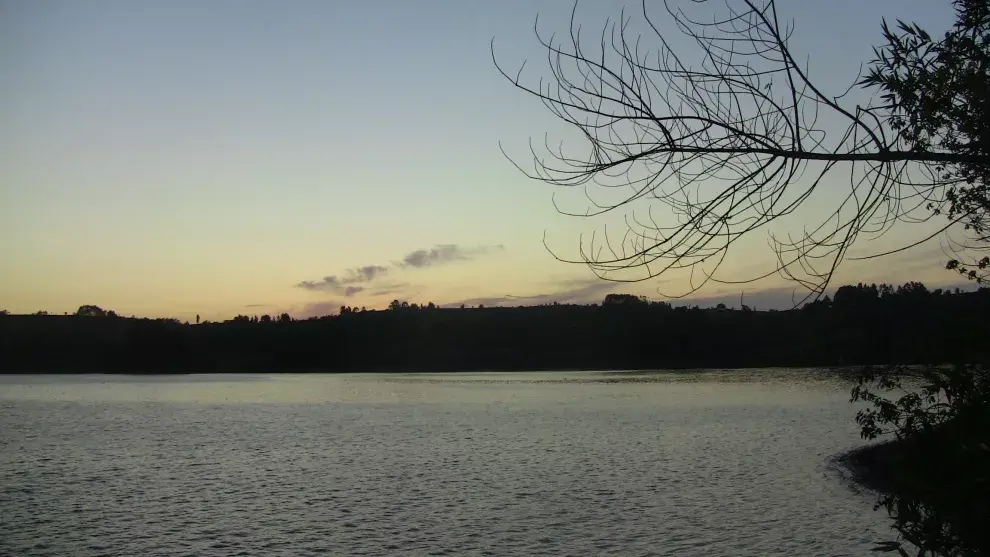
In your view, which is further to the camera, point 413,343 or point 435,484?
point 413,343

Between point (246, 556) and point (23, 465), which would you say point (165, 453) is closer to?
point (23, 465)

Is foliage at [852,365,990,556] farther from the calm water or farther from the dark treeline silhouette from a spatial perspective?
the dark treeline silhouette

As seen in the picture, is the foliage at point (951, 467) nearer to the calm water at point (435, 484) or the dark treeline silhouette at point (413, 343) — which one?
the calm water at point (435, 484)

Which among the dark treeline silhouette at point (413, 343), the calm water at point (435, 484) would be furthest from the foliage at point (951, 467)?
the dark treeline silhouette at point (413, 343)

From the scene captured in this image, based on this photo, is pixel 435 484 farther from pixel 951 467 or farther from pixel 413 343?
pixel 413 343

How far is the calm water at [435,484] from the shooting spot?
1812 centimetres

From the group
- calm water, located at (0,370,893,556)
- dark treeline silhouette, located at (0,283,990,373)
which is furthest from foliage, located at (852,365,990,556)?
dark treeline silhouette, located at (0,283,990,373)

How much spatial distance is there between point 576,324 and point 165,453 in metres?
126

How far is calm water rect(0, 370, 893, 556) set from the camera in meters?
18.1

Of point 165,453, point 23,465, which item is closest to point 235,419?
point 165,453

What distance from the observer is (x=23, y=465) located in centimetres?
2997

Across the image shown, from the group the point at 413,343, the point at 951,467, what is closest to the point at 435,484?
the point at 951,467

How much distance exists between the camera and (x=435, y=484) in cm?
2600

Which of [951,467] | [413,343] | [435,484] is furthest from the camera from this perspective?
[413,343]
